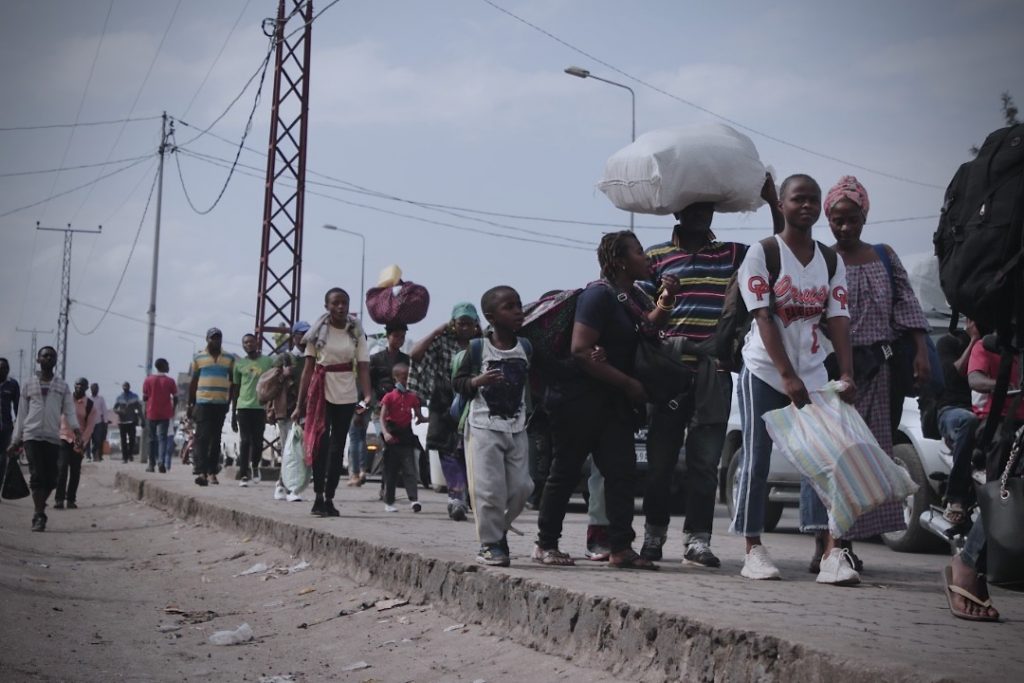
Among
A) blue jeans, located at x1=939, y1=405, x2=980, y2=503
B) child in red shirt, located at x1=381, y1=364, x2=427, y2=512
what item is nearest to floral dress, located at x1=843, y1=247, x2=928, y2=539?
blue jeans, located at x1=939, y1=405, x2=980, y2=503

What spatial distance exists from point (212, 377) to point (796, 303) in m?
11.2

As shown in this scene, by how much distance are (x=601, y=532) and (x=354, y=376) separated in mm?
3999

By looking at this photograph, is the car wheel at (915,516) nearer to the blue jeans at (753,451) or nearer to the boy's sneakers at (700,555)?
the boy's sneakers at (700,555)

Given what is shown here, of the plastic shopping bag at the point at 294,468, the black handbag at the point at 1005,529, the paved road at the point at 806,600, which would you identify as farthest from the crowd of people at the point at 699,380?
the plastic shopping bag at the point at 294,468

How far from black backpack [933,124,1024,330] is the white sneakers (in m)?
1.81

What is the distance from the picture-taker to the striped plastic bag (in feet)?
17.9

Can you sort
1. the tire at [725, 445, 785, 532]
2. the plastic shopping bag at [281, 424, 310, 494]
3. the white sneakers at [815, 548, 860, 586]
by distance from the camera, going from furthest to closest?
the plastic shopping bag at [281, 424, 310, 494] → the tire at [725, 445, 785, 532] → the white sneakers at [815, 548, 860, 586]

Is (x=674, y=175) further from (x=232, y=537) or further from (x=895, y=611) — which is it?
(x=232, y=537)

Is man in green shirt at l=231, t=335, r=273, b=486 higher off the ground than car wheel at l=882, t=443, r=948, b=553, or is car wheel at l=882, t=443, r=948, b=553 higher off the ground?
man in green shirt at l=231, t=335, r=273, b=486

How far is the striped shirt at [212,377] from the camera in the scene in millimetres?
15727

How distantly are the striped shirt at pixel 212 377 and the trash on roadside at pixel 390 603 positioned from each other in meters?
9.38

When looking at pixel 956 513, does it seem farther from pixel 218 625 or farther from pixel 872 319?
pixel 218 625

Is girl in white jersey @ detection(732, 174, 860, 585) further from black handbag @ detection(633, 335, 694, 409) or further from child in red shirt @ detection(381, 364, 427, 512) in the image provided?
child in red shirt @ detection(381, 364, 427, 512)

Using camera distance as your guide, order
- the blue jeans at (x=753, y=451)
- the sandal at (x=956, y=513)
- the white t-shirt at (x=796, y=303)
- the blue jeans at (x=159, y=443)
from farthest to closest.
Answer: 1. the blue jeans at (x=159, y=443)
2. the sandal at (x=956, y=513)
3. the blue jeans at (x=753, y=451)
4. the white t-shirt at (x=796, y=303)
